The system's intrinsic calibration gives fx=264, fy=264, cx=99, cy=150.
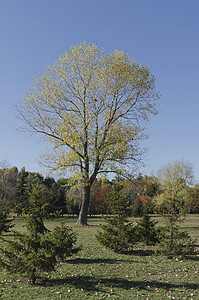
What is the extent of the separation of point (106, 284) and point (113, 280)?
0.44m

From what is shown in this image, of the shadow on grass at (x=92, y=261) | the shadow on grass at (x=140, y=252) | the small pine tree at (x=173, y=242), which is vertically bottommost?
the shadow on grass at (x=140, y=252)

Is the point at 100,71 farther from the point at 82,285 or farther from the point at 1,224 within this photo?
the point at 82,285

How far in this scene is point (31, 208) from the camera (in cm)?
805

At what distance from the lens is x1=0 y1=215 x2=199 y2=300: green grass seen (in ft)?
23.9

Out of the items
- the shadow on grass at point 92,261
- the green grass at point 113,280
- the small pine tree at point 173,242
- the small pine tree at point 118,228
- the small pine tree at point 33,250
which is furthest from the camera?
the small pine tree at point 118,228

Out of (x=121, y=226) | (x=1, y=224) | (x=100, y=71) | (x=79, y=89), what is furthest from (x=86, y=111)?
(x=121, y=226)

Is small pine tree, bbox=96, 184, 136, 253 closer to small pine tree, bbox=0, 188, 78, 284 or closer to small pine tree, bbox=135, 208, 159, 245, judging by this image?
small pine tree, bbox=135, 208, 159, 245

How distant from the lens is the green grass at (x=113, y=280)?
727 centimetres

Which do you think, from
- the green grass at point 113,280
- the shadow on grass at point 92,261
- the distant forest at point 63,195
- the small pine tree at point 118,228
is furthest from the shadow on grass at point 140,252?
the distant forest at point 63,195

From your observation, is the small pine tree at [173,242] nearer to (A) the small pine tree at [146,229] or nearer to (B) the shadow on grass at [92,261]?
(B) the shadow on grass at [92,261]

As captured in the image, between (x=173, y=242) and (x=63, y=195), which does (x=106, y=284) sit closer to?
(x=173, y=242)

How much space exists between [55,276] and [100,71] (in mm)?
20323

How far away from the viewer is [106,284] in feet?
26.5

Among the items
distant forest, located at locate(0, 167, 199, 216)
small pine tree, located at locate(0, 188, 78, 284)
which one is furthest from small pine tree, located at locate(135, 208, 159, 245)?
distant forest, located at locate(0, 167, 199, 216)
